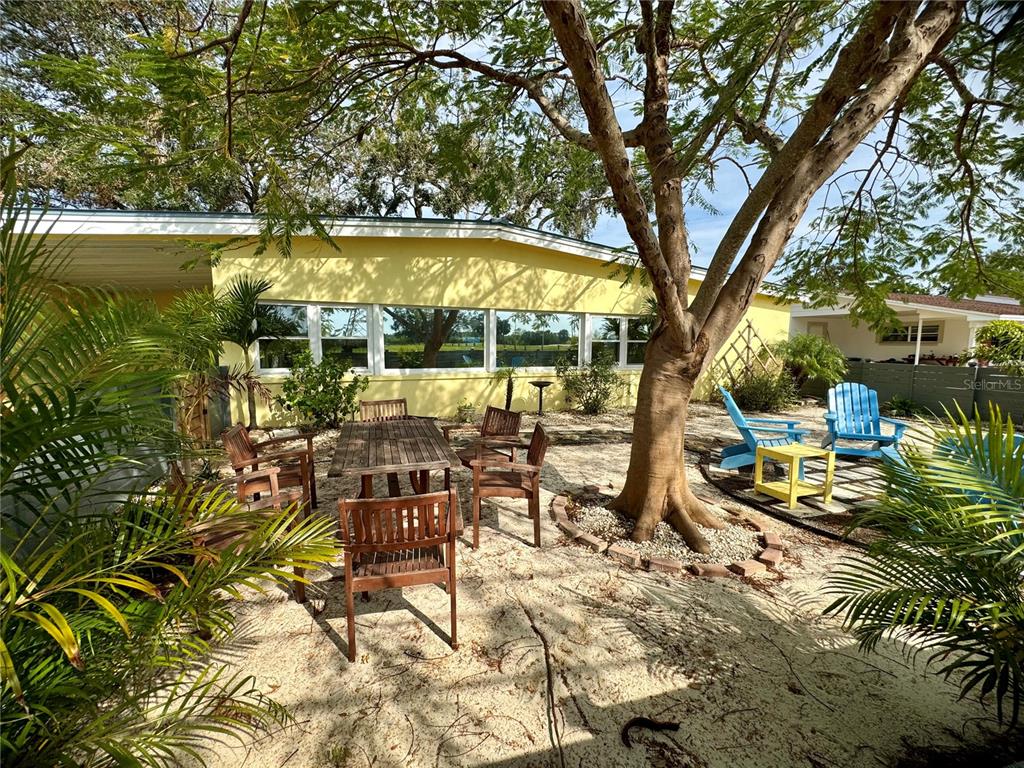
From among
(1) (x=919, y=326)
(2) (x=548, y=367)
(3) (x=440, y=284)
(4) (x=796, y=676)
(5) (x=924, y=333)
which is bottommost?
(4) (x=796, y=676)

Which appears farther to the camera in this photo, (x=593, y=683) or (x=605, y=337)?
(x=605, y=337)

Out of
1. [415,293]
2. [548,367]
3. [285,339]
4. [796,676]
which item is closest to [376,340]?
[415,293]

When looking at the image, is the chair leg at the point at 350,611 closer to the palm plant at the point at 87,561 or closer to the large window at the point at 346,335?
the palm plant at the point at 87,561

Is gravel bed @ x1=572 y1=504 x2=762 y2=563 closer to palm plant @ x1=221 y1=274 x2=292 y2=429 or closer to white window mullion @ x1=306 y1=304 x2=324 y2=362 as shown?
palm plant @ x1=221 y1=274 x2=292 y2=429

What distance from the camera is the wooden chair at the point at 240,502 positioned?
1886 millimetres

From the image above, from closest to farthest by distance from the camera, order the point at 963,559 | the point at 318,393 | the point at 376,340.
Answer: the point at 963,559, the point at 318,393, the point at 376,340

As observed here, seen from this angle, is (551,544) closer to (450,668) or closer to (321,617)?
(450,668)

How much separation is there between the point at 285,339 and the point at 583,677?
8.58 metres

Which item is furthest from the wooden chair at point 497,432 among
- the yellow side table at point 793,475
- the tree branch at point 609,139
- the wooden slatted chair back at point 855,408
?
the wooden slatted chair back at point 855,408

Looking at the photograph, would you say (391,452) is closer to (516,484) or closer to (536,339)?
(516,484)

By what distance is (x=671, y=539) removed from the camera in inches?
152

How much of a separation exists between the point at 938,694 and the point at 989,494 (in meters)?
1.39

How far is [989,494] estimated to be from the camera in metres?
1.80

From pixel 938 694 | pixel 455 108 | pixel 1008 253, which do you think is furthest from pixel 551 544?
pixel 1008 253
